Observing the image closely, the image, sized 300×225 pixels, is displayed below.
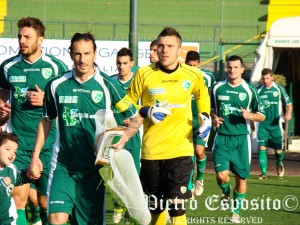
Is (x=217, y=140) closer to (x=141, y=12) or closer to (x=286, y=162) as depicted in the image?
(x=286, y=162)

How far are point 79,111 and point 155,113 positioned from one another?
1263mm

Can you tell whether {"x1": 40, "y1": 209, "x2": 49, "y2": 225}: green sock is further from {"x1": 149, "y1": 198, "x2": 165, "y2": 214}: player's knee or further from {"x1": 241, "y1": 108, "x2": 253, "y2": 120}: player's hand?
{"x1": 241, "y1": 108, "x2": 253, "y2": 120}: player's hand

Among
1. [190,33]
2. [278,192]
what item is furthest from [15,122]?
[190,33]

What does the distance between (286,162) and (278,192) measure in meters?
7.16

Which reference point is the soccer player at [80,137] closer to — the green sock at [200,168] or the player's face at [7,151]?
the player's face at [7,151]

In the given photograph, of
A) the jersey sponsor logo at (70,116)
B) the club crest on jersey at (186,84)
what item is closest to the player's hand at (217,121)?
the club crest on jersey at (186,84)

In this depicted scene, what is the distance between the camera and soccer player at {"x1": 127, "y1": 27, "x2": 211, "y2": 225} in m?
9.23

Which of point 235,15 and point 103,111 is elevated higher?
point 235,15

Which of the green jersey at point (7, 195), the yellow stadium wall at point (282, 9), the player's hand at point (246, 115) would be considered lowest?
the green jersey at point (7, 195)

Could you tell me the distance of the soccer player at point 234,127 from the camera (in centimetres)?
1255

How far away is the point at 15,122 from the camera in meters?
9.56

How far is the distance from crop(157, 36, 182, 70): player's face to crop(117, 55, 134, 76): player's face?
3.14m

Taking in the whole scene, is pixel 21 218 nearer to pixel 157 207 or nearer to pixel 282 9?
pixel 157 207

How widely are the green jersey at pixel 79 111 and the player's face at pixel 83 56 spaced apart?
0.40 ft
